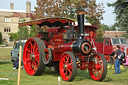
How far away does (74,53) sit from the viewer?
970 centimetres

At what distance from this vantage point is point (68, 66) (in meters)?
9.17

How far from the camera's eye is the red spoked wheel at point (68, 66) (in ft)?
28.8

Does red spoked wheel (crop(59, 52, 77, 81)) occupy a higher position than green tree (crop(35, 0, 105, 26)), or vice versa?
green tree (crop(35, 0, 105, 26))

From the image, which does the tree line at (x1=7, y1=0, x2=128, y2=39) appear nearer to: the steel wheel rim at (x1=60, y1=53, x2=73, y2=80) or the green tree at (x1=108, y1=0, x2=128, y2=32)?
the green tree at (x1=108, y1=0, x2=128, y2=32)

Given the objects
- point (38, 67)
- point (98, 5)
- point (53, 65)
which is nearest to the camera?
point (38, 67)

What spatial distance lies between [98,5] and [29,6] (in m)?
40.1

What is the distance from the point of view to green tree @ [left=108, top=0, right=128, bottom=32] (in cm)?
3121

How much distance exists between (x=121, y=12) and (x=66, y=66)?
2408 cm

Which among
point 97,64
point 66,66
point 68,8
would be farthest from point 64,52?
point 68,8

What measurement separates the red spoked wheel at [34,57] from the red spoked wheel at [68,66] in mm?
1177

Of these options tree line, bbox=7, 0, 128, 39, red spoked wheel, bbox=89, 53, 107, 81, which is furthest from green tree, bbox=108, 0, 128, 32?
red spoked wheel, bbox=89, 53, 107, 81

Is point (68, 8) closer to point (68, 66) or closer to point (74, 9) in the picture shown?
point (74, 9)

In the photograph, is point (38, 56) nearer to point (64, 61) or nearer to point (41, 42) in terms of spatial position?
point (41, 42)

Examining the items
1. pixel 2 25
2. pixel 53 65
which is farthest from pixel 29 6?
pixel 53 65
